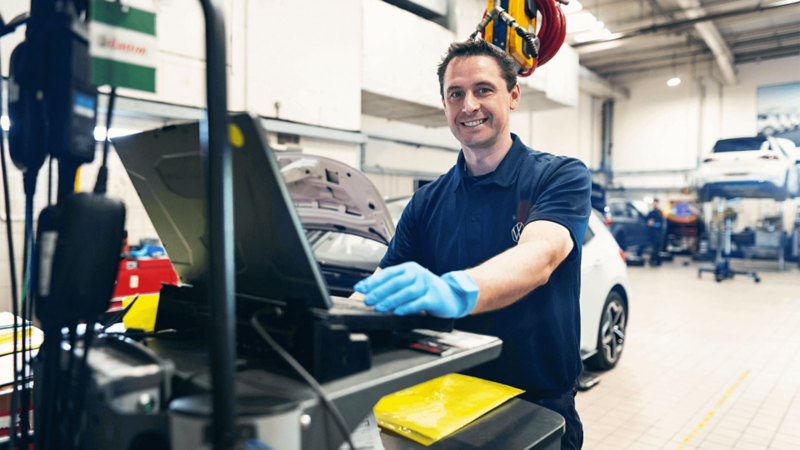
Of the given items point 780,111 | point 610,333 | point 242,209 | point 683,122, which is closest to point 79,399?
point 242,209

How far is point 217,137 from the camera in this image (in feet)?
1.82

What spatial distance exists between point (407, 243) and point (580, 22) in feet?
33.9

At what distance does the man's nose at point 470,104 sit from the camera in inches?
57.8

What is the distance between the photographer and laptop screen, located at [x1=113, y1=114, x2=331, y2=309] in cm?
71

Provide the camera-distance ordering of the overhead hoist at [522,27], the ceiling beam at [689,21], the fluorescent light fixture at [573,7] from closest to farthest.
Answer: the overhead hoist at [522,27] < the fluorescent light fixture at [573,7] < the ceiling beam at [689,21]

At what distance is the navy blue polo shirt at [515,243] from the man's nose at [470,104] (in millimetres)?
169

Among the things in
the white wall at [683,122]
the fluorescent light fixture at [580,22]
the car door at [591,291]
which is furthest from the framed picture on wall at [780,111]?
the car door at [591,291]

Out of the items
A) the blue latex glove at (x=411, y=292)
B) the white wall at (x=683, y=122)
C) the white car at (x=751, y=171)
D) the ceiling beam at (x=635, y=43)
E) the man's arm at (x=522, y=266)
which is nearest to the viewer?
the blue latex glove at (x=411, y=292)

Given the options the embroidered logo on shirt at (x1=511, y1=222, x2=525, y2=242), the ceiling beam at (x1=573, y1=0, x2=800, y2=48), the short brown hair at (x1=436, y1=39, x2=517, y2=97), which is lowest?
the embroidered logo on shirt at (x1=511, y1=222, x2=525, y2=242)

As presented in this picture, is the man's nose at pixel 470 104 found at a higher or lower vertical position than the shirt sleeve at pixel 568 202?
higher

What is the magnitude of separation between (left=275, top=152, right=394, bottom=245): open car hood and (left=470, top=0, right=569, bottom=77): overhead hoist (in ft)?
2.81

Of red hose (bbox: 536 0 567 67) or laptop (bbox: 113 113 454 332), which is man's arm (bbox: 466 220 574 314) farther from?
red hose (bbox: 536 0 567 67)

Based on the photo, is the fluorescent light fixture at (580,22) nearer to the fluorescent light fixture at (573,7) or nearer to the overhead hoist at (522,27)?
the fluorescent light fixture at (573,7)

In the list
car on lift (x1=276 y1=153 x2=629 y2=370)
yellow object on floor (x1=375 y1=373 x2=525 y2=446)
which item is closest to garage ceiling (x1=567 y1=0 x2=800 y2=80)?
car on lift (x1=276 y1=153 x2=629 y2=370)
